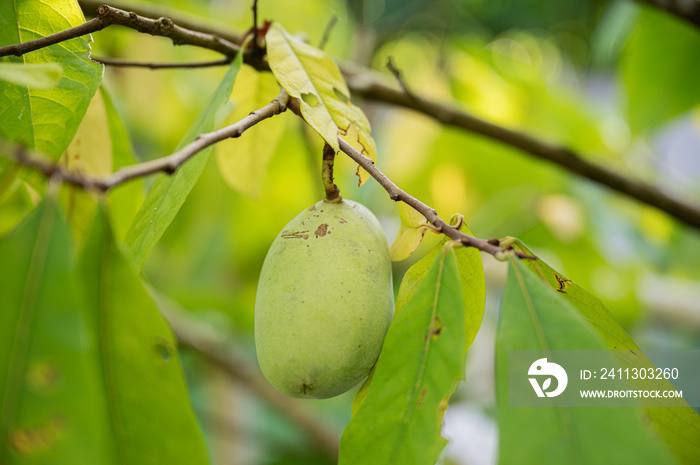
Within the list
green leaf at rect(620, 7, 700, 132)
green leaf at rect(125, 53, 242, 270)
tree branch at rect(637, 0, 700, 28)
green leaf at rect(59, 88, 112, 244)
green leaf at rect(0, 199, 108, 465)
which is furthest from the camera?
green leaf at rect(620, 7, 700, 132)

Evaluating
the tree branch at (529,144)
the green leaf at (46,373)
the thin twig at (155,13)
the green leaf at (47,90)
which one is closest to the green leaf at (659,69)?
the tree branch at (529,144)

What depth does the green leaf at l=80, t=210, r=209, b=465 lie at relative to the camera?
1.17 ft

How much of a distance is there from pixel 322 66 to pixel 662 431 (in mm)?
454

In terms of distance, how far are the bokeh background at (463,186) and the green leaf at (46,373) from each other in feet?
2.86

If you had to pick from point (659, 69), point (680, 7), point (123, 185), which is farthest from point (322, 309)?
point (659, 69)

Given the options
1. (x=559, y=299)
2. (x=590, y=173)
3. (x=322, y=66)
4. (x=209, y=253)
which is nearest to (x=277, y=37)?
(x=322, y=66)

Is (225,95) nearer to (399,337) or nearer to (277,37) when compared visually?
(277,37)

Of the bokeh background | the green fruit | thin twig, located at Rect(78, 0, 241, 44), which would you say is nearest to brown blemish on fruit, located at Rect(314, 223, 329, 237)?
the green fruit

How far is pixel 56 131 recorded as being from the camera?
48 cm

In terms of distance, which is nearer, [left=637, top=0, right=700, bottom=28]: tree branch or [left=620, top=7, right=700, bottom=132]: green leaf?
[left=637, top=0, right=700, bottom=28]: tree branch

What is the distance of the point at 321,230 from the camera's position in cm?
48

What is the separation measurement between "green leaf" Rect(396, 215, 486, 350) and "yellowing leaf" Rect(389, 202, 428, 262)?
19 mm

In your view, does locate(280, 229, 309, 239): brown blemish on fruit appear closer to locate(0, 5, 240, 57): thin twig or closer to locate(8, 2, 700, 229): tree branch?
locate(0, 5, 240, 57): thin twig

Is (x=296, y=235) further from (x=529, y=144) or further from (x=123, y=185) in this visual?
(x=529, y=144)
